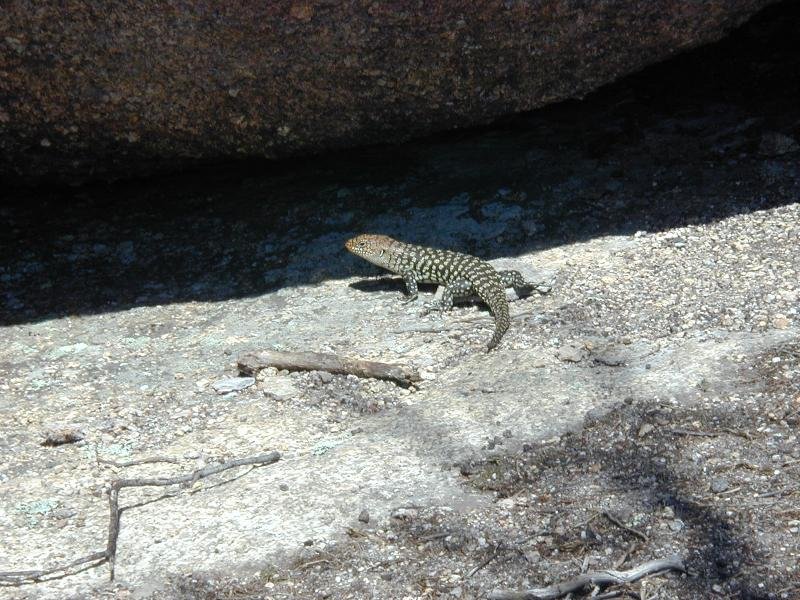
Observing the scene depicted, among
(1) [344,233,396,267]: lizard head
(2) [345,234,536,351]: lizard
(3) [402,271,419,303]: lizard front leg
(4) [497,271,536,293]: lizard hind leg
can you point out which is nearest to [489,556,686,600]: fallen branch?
(2) [345,234,536,351]: lizard

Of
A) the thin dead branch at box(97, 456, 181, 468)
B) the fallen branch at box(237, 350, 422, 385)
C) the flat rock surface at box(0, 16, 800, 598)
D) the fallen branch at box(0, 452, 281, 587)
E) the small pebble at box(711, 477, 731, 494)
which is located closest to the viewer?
the fallen branch at box(0, 452, 281, 587)

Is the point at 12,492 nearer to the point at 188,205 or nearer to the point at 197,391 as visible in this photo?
the point at 197,391

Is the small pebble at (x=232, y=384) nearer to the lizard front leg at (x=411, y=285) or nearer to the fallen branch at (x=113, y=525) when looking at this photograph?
the fallen branch at (x=113, y=525)

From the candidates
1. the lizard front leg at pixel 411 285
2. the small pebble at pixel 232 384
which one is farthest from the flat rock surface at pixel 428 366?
the lizard front leg at pixel 411 285

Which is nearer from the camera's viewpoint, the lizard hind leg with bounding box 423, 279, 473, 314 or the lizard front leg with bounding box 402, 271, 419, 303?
the lizard hind leg with bounding box 423, 279, 473, 314

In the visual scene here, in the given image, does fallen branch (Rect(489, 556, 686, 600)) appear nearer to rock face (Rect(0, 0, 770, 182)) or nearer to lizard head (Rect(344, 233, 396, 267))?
lizard head (Rect(344, 233, 396, 267))

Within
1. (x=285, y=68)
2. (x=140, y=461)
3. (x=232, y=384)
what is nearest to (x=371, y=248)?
(x=285, y=68)
